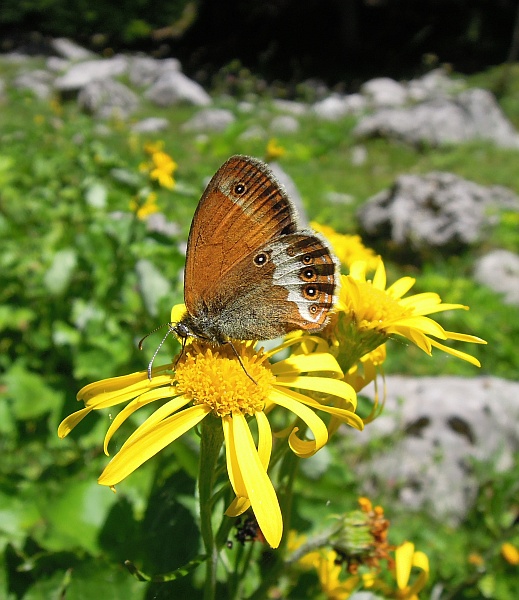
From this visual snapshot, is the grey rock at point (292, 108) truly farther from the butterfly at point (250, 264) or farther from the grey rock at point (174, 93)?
the butterfly at point (250, 264)

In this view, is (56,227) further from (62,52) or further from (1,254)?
(62,52)

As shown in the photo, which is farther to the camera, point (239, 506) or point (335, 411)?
point (335, 411)

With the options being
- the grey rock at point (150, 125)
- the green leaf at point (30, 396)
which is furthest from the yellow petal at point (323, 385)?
the grey rock at point (150, 125)

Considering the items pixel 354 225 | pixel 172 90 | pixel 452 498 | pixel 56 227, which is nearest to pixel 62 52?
pixel 172 90

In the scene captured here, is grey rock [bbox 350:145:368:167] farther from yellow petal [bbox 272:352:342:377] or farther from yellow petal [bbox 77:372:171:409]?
yellow petal [bbox 77:372:171:409]

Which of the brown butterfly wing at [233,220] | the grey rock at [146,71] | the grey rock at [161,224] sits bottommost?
the grey rock at [146,71]

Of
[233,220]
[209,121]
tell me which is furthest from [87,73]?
[233,220]

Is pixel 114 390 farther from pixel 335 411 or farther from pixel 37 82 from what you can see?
pixel 37 82
